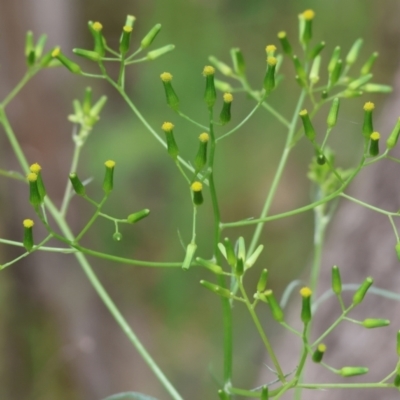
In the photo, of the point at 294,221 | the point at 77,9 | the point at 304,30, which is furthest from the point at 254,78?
the point at 304,30

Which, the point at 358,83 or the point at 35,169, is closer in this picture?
the point at 35,169

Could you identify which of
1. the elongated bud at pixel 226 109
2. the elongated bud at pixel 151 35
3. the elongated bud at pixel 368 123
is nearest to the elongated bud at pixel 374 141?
the elongated bud at pixel 368 123

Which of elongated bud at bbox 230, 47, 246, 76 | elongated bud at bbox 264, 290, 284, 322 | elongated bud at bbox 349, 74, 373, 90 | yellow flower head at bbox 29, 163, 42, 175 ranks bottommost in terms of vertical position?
elongated bud at bbox 264, 290, 284, 322

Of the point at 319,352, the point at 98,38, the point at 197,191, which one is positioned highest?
the point at 98,38

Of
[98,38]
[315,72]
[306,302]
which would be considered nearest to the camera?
[306,302]

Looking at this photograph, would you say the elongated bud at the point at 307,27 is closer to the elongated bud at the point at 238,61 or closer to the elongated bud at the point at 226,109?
the elongated bud at the point at 238,61

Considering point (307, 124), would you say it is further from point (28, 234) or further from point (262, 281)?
point (28, 234)

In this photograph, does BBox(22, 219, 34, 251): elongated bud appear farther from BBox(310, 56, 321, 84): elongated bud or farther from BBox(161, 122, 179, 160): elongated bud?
BBox(310, 56, 321, 84): elongated bud

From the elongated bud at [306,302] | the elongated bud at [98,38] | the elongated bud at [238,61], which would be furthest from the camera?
the elongated bud at [238,61]

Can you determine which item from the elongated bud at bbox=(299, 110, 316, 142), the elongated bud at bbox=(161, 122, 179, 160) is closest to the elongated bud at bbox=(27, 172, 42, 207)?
the elongated bud at bbox=(161, 122, 179, 160)

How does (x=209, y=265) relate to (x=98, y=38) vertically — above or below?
below

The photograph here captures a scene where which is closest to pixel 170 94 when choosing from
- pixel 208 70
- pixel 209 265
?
pixel 208 70
